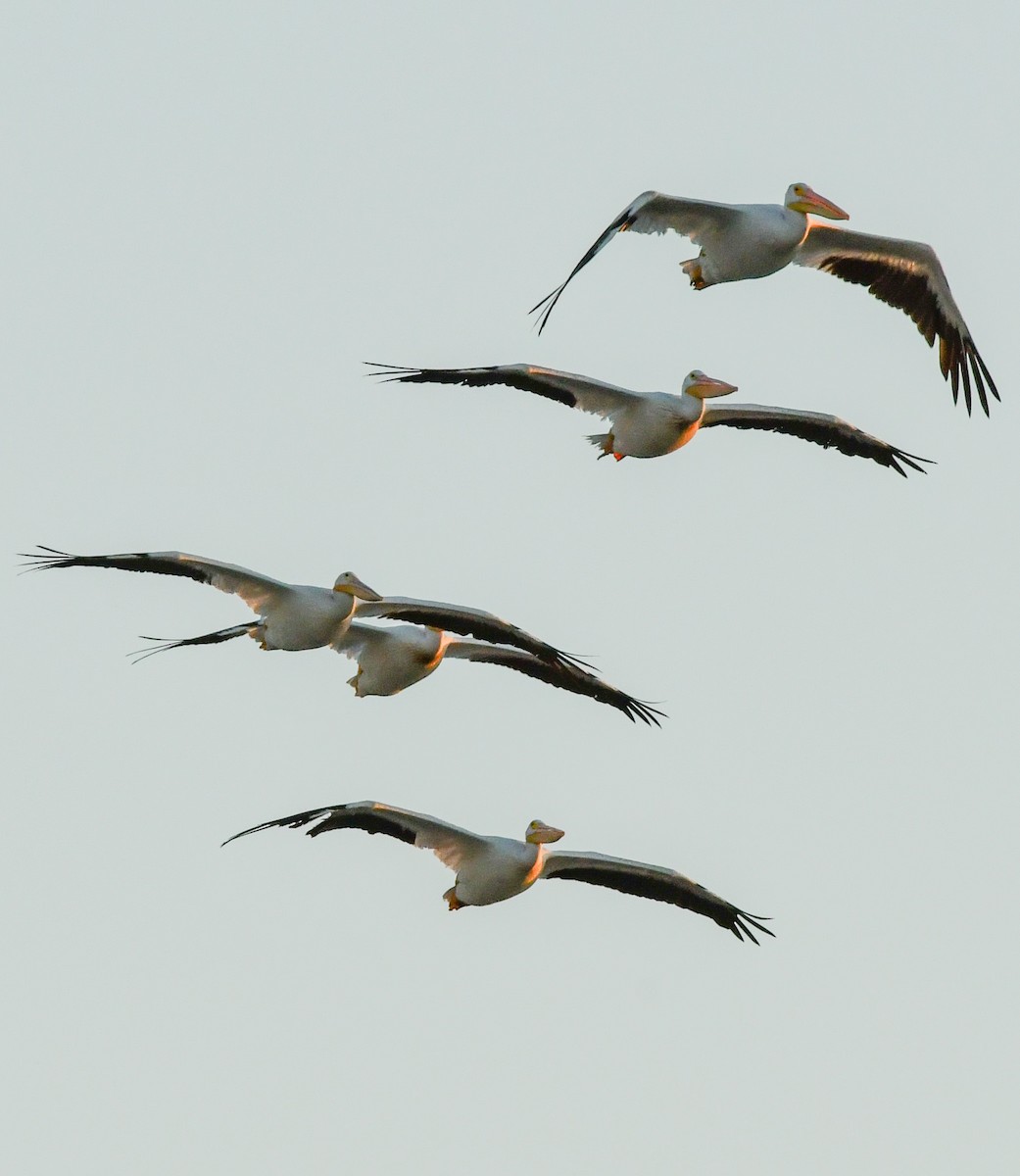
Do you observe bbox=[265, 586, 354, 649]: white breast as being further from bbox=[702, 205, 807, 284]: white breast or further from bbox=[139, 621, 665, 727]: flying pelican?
bbox=[702, 205, 807, 284]: white breast

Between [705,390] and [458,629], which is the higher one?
[705,390]

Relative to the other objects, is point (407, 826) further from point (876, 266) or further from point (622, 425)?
point (876, 266)

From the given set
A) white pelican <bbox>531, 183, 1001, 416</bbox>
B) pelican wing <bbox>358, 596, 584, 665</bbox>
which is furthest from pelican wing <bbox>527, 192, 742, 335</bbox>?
pelican wing <bbox>358, 596, 584, 665</bbox>

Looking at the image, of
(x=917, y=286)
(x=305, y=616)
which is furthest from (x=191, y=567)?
(x=917, y=286)

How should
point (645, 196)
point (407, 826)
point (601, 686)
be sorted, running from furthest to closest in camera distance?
point (601, 686) < point (407, 826) < point (645, 196)

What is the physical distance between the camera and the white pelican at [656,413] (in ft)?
53.6

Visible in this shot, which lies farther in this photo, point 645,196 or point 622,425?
point 622,425

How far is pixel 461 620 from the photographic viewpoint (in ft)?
55.4

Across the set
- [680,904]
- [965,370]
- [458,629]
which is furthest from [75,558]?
[965,370]

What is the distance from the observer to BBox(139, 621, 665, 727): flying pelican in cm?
1780

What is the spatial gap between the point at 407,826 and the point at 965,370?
15.9ft

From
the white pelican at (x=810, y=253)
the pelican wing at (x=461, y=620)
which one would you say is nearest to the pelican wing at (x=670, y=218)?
the white pelican at (x=810, y=253)

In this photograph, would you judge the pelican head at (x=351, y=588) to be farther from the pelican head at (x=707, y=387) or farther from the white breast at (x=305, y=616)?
the pelican head at (x=707, y=387)

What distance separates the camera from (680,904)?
1728 cm
